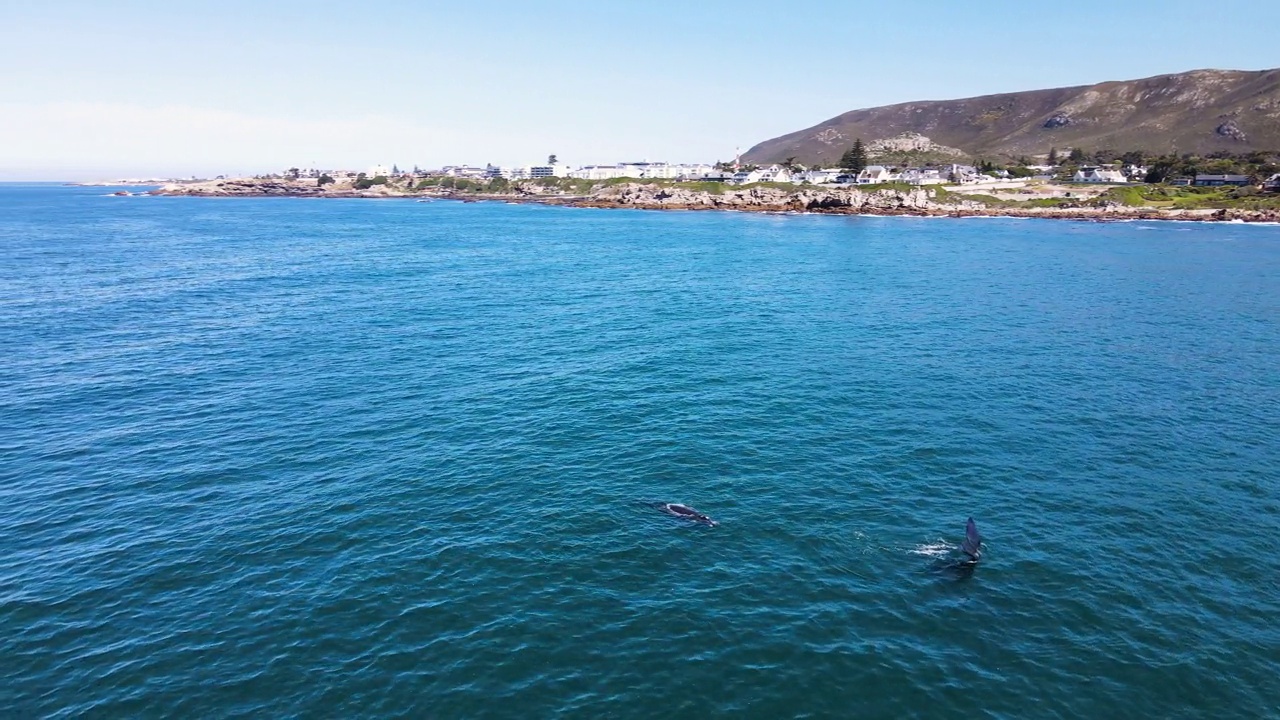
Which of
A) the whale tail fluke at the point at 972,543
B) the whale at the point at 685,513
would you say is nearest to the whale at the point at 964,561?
the whale tail fluke at the point at 972,543

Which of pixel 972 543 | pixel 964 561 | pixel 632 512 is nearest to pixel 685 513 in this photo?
pixel 632 512

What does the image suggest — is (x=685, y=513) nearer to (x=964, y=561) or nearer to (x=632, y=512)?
(x=632, y=512)

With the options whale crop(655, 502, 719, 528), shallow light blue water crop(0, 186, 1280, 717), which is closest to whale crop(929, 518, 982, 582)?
shallow light blue water crop(0, 186, 1280, 717)

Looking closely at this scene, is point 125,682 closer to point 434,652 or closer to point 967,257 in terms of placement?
point 434,652

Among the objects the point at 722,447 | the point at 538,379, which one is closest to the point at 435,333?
the point at 538,379

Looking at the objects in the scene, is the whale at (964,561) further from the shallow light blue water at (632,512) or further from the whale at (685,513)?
the whale at (685,513)
